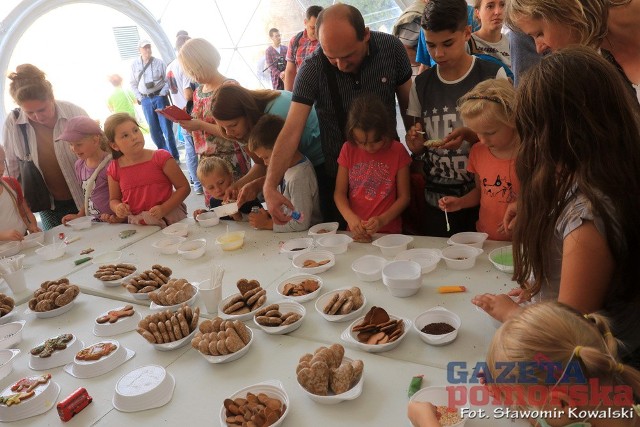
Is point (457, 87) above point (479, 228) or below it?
above

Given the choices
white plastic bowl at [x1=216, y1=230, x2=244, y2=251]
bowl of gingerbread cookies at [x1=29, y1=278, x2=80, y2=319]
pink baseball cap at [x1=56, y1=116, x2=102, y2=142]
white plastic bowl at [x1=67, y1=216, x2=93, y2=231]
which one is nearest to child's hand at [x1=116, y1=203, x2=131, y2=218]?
white plastic bowl at [x1=67, y1=216, x2=93, y2=231]

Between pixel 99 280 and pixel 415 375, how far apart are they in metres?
1.81

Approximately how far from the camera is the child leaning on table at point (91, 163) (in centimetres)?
342

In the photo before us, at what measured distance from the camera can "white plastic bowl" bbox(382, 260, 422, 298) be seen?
1766 millimetres

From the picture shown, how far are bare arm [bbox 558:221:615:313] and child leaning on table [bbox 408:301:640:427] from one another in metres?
0.25

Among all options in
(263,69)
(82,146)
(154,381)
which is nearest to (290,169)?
(154,381)

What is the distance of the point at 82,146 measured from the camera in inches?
136

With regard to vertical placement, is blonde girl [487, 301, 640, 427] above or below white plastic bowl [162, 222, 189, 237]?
above

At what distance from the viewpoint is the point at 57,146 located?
12.3 feet

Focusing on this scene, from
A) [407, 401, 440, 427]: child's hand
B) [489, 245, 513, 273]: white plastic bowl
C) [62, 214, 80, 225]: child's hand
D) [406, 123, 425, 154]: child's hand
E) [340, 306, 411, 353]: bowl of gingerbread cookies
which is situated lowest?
[489, 245, 513, 273]: white plastic bowl

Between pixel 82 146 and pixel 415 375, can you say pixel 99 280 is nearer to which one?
pixel 82 146

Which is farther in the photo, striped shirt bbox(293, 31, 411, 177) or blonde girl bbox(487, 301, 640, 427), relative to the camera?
striped shirt bbox(293, 31, 411, 177)

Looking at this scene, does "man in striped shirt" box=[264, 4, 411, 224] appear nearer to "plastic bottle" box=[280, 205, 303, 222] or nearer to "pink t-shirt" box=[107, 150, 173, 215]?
"plastic bottle" box=[280, 205, 303, 222]

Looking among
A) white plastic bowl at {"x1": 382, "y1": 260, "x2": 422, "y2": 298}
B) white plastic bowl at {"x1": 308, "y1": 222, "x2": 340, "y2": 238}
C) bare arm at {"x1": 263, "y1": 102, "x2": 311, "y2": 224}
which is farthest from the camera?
bare arm at {"x1": 263, "y1": 102, "x2": 311, "y2": 224}
